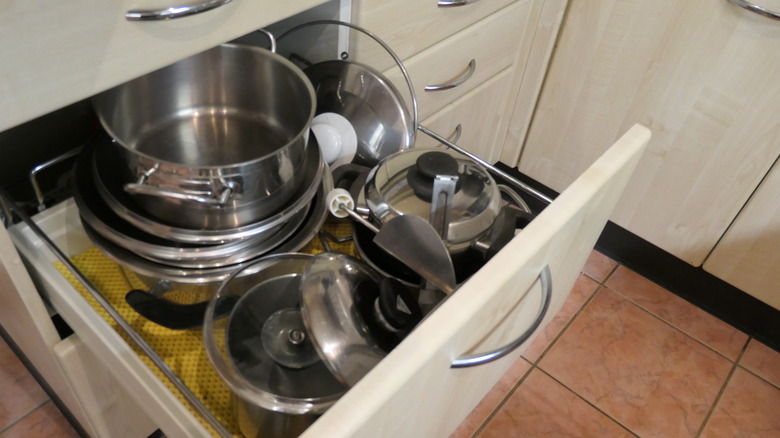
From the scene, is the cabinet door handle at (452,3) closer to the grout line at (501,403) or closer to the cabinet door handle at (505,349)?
the cabinet door handle at (505,349)

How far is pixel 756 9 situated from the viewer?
104 cm

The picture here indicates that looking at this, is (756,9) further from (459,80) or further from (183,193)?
(183,193)

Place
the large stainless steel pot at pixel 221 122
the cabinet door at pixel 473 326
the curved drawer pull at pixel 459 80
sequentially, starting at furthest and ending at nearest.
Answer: the curved drawer pull at pixel 459 80 < the large stainless steel pot at pixel 221 122 < the cabinet door at pixel 473 326

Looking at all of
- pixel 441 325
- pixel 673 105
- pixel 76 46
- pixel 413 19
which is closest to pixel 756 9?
pixel 673 105

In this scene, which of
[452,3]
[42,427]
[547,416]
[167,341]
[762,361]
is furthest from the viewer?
[762,361]

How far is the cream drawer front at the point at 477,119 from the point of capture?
1.18m

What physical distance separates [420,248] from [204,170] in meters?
0.22

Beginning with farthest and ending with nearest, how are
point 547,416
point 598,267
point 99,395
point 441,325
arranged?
1. point 598,267
2. point 547,416
3. point 99,395
4. point 441,325

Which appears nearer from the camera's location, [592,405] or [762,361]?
[592,405]

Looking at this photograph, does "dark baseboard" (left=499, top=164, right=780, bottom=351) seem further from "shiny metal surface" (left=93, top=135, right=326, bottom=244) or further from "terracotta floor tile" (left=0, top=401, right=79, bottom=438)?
"terracotta floor tile" (left=0, top=401, right=79, bottom=438)

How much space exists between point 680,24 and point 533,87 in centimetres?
33

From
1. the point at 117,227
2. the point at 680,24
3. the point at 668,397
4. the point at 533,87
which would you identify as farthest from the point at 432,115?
the point at 668,397

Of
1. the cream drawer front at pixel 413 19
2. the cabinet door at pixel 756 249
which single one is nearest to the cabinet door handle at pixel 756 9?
the cabinet door at pixel 756 249

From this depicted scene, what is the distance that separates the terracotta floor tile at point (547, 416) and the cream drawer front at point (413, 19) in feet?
2.27
